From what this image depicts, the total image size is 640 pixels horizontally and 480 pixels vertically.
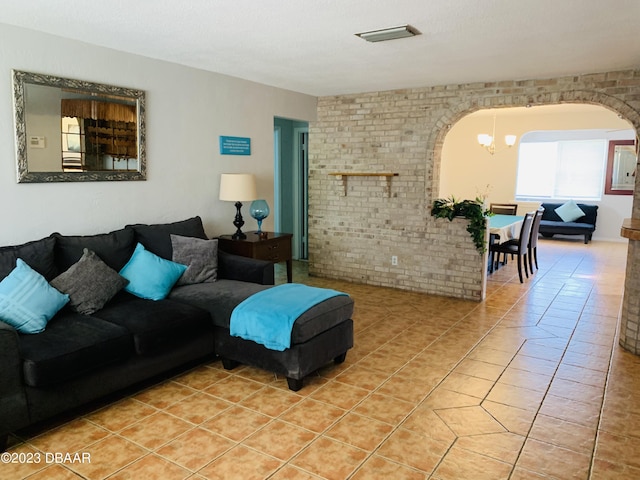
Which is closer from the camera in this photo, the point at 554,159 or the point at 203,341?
the point at 203,341

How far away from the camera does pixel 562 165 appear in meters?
10.9

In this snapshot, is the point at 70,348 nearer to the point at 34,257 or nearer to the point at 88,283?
the point at 88,283

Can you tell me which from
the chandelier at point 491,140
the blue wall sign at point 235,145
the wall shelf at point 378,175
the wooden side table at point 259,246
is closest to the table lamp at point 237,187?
the wooden side table at point 259,246

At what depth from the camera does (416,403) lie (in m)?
3.11

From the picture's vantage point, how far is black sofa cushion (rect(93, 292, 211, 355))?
122 inches

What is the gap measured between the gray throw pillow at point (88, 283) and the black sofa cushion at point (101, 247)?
96 millimetres

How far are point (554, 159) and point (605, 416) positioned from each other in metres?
9.18

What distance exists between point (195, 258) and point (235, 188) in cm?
101

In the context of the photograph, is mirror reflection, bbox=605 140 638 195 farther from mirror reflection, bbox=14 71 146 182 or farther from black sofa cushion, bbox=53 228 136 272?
black sofa cushion, bbox=53 228 136 272

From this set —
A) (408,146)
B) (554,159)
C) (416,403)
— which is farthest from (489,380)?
(554,159)

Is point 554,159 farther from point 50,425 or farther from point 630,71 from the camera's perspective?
point 50,425

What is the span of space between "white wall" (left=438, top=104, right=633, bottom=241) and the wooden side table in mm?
5390

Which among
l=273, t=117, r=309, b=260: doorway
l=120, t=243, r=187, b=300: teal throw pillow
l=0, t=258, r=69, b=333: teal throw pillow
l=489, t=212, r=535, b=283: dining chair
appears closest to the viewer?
l=0, t=258, r=69, b=333: teal throw pillow

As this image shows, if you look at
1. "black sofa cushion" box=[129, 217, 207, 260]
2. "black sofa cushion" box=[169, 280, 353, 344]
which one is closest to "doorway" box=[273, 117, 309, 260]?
"black sofa cushion" box=[129, 217, 207, 260]
